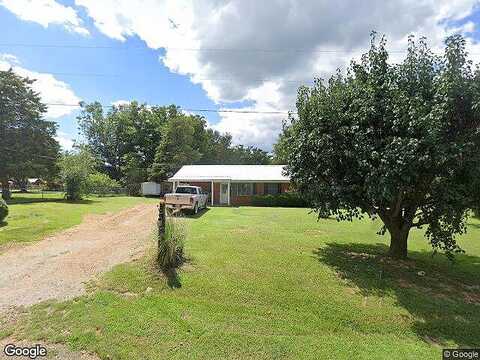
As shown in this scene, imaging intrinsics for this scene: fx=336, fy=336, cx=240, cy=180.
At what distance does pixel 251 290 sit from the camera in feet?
23.6

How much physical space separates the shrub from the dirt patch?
135 cm

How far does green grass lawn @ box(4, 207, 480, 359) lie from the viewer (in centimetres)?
512

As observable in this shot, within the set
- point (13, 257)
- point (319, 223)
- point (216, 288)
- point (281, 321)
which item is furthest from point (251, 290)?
point (319, 223)

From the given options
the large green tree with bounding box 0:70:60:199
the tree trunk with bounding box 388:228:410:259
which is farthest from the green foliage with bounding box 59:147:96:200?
the tree trunk with bounding box 388:228:410:259

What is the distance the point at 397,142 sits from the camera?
24.2ft

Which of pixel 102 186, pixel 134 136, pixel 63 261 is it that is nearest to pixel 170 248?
pixel 63 261

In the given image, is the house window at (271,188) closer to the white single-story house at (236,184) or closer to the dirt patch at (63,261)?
the white single-story house at (236,184)

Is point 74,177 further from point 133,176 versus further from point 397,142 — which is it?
point 397,142

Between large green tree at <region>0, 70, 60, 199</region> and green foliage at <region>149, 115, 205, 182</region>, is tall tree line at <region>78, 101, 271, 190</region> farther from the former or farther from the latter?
large green tree at <region>0, 70, 60, 199</region>

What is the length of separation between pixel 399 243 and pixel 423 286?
2.27 metres

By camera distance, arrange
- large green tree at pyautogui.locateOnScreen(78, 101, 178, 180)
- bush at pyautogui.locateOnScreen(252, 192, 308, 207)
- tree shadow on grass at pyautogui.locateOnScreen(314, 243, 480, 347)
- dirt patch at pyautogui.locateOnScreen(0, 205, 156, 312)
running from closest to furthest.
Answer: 1. tree shadow on grass at pyautogui.locateOnScreen(314, 243, 480, 347)
2. dirt patch at pyautogui.locateOnScreen(0, 205, 156, 312)
3. bush at pyautogui.locateOnScreen(252, 192, 308, 207)
4. large green tree at pyautogui.locateOnScreen(78, 101, 178, 180)

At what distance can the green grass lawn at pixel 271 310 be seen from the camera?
5.12 meters

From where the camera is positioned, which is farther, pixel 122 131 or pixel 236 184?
pixel 122 131

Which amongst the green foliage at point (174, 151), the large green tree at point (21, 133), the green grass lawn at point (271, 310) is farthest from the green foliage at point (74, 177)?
the green grass lawn at point (271, 310)
